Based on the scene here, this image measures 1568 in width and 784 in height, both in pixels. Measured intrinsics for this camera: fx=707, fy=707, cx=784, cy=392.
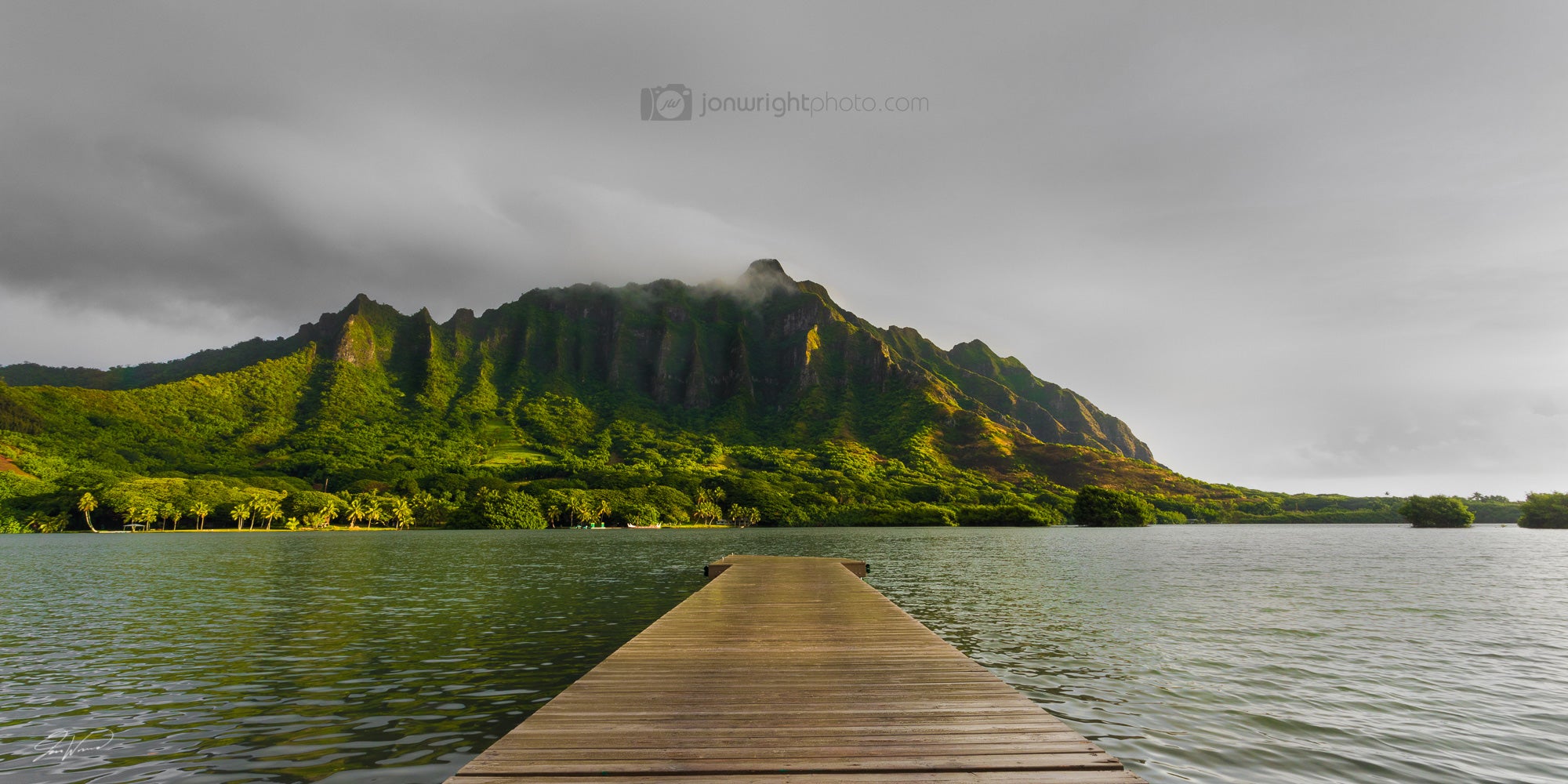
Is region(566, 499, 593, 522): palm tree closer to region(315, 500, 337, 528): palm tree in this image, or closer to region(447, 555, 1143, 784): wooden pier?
region(315, 500, 337, 528): palm tree

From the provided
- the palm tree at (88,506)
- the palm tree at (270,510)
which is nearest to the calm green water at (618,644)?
the palm tree at (270,510)

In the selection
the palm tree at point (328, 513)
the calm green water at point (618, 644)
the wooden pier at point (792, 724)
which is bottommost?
the palm tree at point (328, 513)

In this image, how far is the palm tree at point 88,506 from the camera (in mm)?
135375

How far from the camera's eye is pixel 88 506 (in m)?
137

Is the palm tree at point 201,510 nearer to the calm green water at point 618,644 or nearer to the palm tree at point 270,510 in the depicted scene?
the palm tree at point 270,510

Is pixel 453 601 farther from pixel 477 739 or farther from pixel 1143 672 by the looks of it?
pixel 1143 672

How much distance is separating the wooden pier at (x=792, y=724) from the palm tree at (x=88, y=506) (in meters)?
176

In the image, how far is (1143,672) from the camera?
18.0 metres

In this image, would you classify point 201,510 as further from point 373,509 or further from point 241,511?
point 373,509
